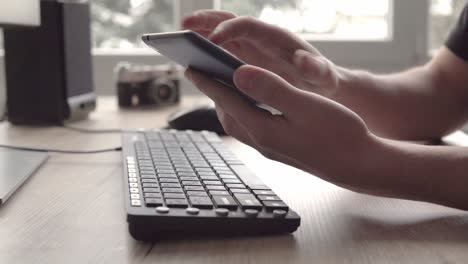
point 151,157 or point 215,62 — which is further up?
point 215,62

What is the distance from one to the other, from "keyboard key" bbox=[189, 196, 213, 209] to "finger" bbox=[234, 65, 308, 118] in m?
0.09

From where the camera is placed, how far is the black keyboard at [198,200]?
A: 490 mm

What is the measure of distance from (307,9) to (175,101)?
766 mm

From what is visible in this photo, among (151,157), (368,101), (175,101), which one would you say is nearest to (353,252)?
(151,157)

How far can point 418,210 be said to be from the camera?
1.94ft

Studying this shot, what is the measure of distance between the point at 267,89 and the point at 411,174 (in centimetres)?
16

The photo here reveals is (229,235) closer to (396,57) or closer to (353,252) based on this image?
(353,252)

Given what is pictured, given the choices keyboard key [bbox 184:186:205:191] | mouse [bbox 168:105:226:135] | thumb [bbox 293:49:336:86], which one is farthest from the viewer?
mouse [bbox 168:105:226:135]

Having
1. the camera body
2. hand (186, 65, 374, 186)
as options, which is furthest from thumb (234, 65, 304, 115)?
the camera body

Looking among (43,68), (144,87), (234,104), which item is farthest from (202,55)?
(144,87)

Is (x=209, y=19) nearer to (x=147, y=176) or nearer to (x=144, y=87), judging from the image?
(x=147, y=176)

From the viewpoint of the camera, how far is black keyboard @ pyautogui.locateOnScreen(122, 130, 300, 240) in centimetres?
49

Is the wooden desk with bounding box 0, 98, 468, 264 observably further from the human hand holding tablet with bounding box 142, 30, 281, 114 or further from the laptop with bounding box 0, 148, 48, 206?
the human hand holding tablet with bounding box 142, 30, 281, 114

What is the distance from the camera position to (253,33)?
85 cm
